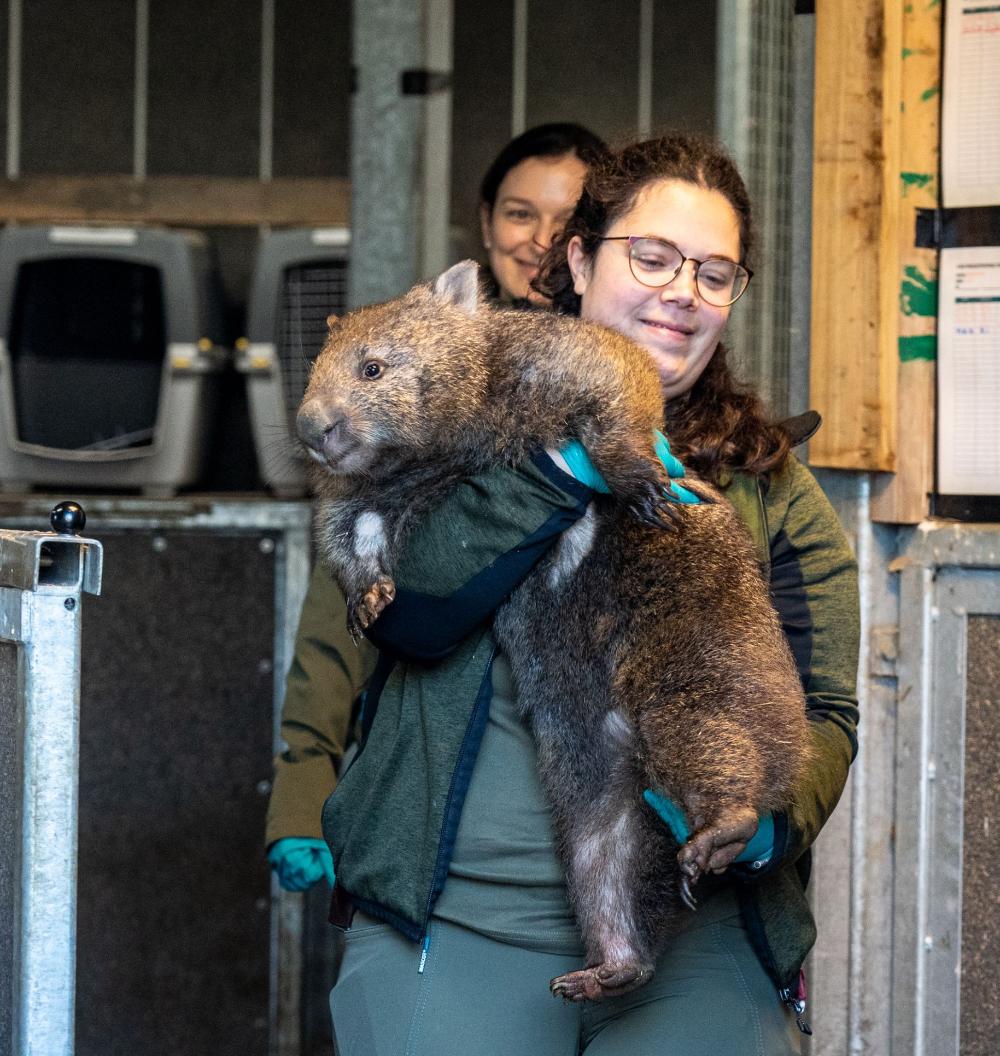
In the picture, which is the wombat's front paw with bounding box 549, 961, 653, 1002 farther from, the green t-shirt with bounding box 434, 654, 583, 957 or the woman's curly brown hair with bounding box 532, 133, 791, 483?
the woman's curly brown hair with bounding box 532, 133, 791, 483

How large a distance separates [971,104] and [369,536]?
4.11 ft

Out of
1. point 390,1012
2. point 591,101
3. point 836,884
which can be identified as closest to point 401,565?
point 390,1012

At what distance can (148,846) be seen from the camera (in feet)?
11.0

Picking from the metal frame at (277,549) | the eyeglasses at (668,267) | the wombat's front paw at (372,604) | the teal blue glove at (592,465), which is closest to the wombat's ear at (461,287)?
the eyeglasses at (668,267)

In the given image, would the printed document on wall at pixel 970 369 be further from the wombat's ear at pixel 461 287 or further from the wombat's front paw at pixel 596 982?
the wombat's front paw at pixel 596 982

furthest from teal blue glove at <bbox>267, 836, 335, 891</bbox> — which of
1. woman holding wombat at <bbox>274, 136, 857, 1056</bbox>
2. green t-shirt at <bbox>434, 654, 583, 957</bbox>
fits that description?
green t-shirt at <bbox>434, 654, 583, 957</bbox>

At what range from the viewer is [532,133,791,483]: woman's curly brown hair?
1.87 m

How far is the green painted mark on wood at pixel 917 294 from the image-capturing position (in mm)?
2344

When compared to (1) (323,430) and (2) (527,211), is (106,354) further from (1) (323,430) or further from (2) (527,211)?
(1) (323,430)

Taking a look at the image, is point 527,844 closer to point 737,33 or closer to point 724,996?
point 724,996

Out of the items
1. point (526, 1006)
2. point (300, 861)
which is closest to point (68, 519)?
point (526, 1006)

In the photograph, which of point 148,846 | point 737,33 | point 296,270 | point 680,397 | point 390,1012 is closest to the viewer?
point 390,1012

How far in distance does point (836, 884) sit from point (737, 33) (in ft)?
4.73

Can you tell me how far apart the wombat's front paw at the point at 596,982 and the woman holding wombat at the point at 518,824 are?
5cm
